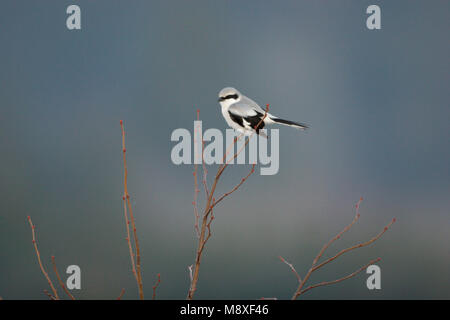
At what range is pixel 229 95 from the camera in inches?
66.5

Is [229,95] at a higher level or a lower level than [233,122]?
higher

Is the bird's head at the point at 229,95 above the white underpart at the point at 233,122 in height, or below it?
above

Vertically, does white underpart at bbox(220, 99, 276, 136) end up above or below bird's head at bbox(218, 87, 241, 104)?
below

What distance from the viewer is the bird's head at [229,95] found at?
168 centimetres

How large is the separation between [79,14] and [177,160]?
130cm

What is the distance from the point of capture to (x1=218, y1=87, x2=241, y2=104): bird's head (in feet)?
5.50
